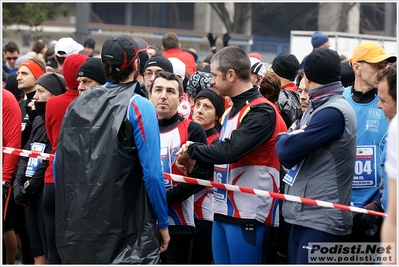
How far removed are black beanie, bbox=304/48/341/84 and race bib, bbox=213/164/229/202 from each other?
1022 millimetres

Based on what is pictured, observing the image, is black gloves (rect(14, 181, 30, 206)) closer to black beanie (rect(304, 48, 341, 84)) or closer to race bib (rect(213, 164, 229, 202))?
race bib (rect(213, 164, 229, 202))

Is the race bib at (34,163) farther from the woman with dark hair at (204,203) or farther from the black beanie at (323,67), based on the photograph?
the black beanie at (323,67)

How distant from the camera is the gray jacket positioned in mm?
4812

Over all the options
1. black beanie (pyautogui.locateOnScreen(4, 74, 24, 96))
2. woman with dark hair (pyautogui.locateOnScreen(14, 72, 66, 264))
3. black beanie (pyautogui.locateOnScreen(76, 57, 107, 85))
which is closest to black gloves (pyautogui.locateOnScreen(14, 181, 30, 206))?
woman with dark hair (pyautogui.locateOnScreen(14, 72, 66, 264))

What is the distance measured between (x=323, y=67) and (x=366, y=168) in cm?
105

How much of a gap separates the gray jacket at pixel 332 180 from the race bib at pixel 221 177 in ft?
2.30

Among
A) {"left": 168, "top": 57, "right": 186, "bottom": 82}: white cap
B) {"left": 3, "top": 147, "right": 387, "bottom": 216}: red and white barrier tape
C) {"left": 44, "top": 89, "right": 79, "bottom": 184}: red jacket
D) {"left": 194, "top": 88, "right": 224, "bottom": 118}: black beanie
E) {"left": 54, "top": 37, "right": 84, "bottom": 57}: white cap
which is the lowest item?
{"left": 3, "top": 147, "right": 387, "bottom": 216}: red and white barrier tape

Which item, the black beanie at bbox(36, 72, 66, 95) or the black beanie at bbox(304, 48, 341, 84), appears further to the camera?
the black beanie at bbox(36, 72, 66, 95)

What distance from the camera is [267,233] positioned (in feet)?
17.6

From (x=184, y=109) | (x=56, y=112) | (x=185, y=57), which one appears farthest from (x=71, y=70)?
(x=185, y=57)

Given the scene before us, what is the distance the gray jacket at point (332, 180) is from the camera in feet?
15.8

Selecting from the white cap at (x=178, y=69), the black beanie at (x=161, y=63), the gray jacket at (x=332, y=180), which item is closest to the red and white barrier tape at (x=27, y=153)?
the black beanie at (x=161, y=63)

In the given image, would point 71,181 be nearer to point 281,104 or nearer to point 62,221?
point 62,221

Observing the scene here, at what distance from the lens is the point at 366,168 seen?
5559 millimetres
